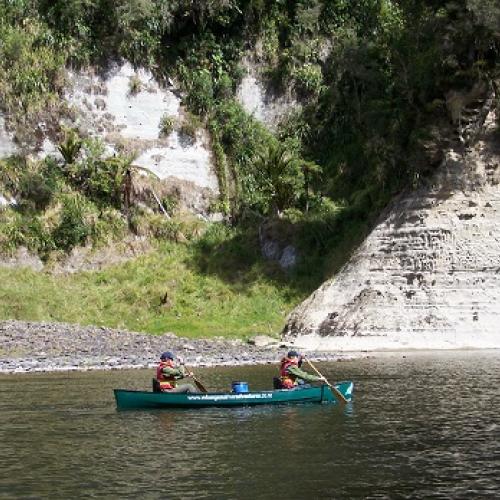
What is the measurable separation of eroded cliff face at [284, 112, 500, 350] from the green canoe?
51.4ft

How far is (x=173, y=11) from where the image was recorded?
5656cm

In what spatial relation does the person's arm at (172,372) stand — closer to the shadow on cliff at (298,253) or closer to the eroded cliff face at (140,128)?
the shadow on cliff at (298,253)

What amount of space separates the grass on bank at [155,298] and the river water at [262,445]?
1609 centimetres

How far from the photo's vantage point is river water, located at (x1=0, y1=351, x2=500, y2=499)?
542 inches

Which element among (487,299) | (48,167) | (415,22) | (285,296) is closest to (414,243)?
(487,299)

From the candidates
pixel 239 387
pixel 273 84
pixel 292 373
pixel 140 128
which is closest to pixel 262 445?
pixel 239 387

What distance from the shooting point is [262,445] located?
17.4 metres

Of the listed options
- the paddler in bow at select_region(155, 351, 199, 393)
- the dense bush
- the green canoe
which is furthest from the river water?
the dense bush

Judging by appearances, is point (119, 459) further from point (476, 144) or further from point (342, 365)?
point (476, 144)

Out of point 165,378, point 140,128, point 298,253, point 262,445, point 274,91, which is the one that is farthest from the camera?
point 274,91

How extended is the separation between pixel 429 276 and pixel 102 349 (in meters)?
15.1

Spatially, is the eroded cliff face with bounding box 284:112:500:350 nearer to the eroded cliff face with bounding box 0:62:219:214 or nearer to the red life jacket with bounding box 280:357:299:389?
the eroded cliff face with bounding box 0:62:219:214

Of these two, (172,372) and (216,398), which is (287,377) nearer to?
(216,398)

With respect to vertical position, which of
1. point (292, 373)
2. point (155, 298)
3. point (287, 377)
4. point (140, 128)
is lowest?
point (287, 377)
